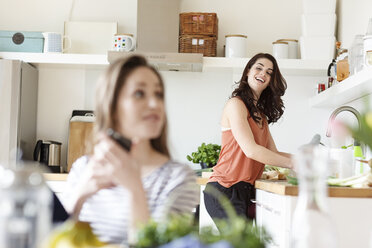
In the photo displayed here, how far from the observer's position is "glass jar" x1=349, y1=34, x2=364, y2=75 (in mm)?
3424

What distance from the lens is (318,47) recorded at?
4.48m

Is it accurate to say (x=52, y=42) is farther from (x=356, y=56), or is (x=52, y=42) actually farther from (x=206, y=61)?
(x=356, y=56)

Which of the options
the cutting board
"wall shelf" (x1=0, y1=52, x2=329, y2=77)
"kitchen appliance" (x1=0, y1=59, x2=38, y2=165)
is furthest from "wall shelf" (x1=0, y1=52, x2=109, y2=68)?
the cutting board

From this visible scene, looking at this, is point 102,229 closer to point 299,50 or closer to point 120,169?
point 120,169

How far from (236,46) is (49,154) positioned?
1.55 meters

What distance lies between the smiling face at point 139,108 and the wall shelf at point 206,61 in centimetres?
323

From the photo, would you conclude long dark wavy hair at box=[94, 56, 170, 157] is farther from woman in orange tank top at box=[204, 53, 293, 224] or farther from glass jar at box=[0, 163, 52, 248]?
woman in orange tank top at box=[204, 53, 293, 224]

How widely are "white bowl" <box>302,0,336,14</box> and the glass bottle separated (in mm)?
3744

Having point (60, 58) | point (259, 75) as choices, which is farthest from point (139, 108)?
point (60, 58)

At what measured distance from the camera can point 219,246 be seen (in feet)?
2.43

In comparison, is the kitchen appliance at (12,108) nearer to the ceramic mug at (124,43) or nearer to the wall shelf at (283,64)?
the ceramic mug at (124,43)

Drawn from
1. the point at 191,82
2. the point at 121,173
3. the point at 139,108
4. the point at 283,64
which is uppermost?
the point at 283,64

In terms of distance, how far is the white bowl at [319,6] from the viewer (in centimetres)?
450

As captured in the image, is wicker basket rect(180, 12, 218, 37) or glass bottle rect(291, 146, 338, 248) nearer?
glass bottle rect(291, 146, 338, 248)
